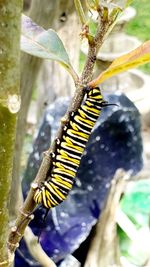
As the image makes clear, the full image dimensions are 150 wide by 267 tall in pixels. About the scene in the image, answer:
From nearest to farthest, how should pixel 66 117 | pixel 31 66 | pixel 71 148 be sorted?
pixel 66 117 < pixel 71 148 < pixel 31 66

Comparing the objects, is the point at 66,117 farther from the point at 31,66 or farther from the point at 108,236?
the point at 31,66

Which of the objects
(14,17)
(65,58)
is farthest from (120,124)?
(14,17)

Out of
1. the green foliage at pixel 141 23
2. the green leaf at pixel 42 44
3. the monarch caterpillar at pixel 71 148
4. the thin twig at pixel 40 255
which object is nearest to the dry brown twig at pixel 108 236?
the thin twig at pixel 40 255

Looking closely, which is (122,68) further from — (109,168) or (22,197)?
(22,197)

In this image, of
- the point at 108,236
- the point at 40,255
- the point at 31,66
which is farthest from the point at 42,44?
the point at 31,66

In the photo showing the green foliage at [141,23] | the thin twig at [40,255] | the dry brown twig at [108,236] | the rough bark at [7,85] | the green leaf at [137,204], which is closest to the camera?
the rough bark at [7,85]

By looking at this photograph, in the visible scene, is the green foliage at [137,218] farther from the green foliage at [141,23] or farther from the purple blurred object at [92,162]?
the green foliage at [141,23]

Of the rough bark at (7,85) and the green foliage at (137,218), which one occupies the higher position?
the rough bark at (7,85)
